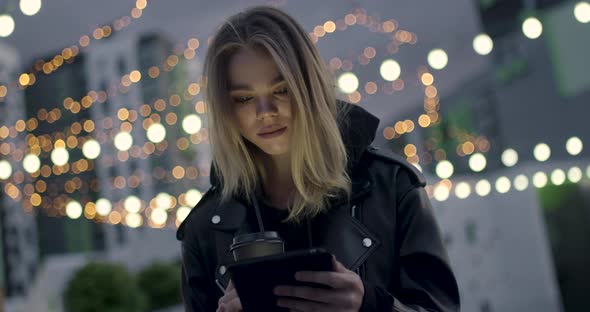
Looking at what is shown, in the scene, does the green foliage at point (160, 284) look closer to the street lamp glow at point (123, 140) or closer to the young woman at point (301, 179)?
the street lamp glow at point (123, 140)

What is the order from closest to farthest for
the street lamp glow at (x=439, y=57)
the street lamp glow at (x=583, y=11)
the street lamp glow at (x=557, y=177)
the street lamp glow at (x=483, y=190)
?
the street lamp glow at (x=583, y=11)
the street lamp glow at (x=439, y=57)
the street lamp glow at (x=557, y=177)
the street lamp glow at (x=483, y=190)

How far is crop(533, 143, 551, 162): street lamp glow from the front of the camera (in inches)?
209

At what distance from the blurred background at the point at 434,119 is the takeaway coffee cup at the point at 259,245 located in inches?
149

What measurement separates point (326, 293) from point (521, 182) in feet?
16.0

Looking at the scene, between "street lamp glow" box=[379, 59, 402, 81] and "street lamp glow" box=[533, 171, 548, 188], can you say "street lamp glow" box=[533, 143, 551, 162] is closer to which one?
"street lamp glow" box=[533, 171, 548, 188]

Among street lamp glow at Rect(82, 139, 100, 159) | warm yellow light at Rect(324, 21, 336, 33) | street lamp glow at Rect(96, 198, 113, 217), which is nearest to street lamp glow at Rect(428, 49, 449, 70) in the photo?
warm yellow light at Rect(324, 21, 336, 33)

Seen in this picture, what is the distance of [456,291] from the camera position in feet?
3.54

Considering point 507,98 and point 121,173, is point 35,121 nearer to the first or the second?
point 121,173

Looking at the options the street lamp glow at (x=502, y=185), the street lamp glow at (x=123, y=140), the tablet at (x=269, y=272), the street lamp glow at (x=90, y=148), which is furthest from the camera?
the street lamp glow at (x=502, y=185)

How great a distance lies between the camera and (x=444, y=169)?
568cm

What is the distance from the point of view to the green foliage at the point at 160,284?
7.34 meters

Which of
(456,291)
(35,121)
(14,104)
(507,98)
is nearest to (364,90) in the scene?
(507,98)

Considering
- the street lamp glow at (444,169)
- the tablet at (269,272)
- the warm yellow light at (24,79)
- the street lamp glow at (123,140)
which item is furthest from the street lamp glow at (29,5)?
the tablet at (269,272)

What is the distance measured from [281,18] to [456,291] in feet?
Answer: 1.64
